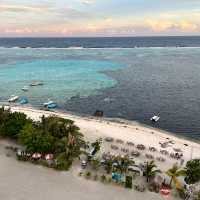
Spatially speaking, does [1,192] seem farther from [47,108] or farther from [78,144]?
[47,108]

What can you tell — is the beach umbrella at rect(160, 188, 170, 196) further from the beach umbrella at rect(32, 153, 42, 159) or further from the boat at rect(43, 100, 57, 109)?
the boat at rect(43, 100, 57, 109)

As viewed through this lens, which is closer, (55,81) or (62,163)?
(62,163)

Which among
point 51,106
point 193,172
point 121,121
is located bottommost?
point 121,121

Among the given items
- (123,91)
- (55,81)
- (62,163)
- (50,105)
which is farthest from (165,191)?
(55,81)

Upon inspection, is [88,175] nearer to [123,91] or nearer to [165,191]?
[165,191]

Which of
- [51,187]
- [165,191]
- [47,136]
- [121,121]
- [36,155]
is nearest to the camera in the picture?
[165,191]

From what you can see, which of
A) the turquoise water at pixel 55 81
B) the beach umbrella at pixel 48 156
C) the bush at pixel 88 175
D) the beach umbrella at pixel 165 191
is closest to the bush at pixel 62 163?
the beach umbrella at pixel 48 156

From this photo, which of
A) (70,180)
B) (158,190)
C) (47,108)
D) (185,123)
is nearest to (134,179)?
(158,190)

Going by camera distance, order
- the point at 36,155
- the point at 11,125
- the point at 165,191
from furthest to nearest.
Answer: the point at 11,125 < the point at 36,155 < the point at 165,191
